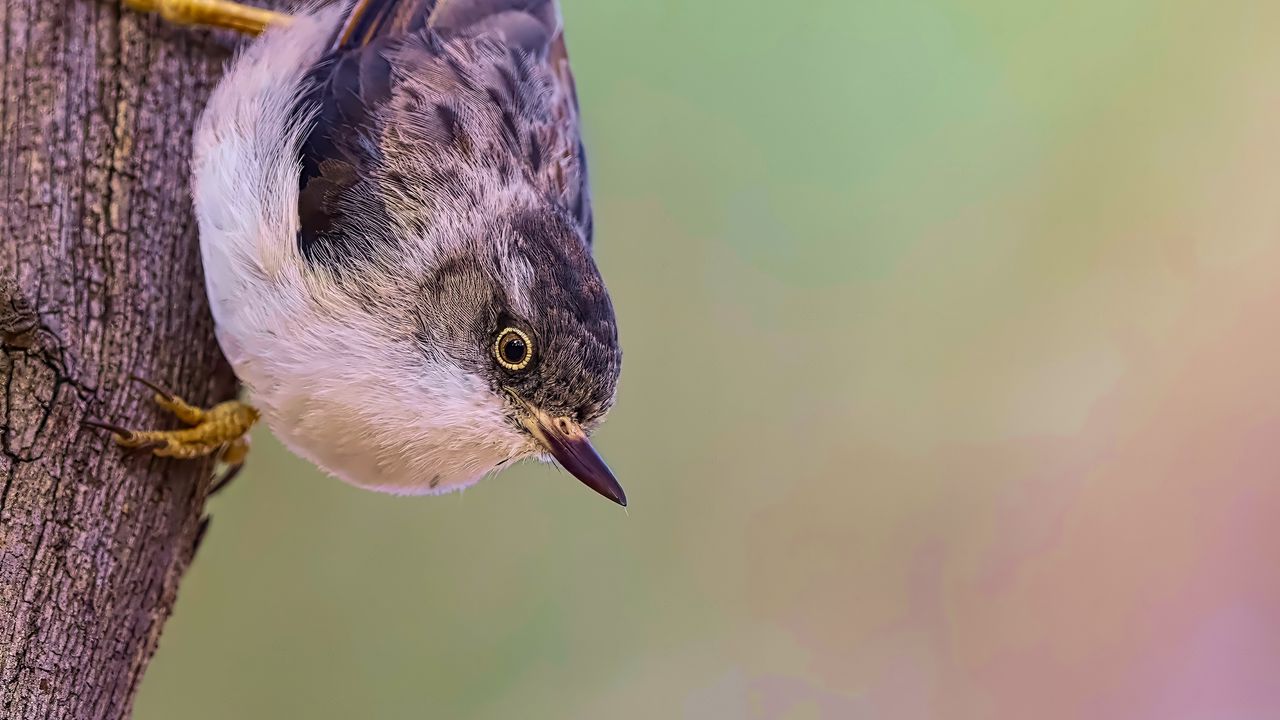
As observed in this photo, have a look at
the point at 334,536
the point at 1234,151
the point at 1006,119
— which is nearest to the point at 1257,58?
the point at 1234,151

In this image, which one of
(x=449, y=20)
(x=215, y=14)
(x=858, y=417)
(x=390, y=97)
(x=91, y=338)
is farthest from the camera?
(x=858, y=417)

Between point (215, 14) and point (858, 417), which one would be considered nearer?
point (215, 14)

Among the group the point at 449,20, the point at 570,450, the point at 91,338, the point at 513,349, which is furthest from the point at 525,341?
the point at 449,20

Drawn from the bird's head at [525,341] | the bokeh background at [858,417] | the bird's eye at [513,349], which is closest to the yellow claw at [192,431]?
the bird's head at [525,341]

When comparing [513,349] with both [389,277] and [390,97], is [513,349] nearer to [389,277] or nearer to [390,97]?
[389,277]

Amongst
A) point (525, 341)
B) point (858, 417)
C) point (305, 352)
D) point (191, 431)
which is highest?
point (858, 417)

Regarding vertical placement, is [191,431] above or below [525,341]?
below
